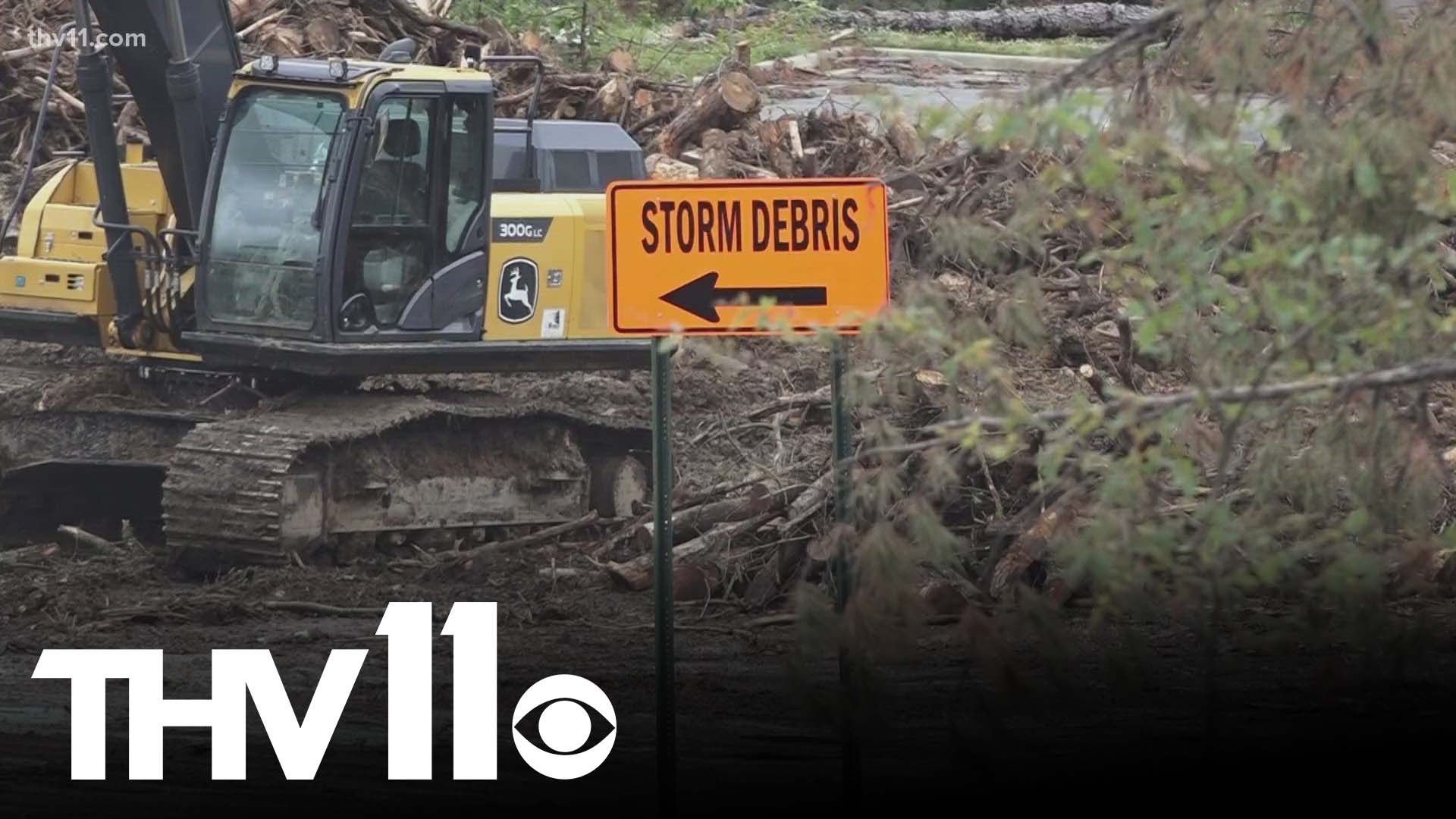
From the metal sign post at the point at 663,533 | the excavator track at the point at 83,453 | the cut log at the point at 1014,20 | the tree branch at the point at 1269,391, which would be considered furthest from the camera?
the cut log at the point at 1014,20

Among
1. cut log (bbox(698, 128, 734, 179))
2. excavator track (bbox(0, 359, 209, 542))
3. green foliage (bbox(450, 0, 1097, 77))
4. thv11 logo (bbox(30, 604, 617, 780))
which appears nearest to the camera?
thv11 logo (bbox(30, 604, 617, 780))

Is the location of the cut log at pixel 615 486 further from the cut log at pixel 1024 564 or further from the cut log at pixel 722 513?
the cut log at pixel 1024 564

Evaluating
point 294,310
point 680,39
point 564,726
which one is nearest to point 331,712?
point 564,726

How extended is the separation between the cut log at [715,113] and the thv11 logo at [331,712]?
26.3 ft

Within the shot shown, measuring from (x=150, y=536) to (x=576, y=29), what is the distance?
11663 millimetres

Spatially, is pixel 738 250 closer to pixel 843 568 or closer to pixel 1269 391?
pixel 843 568

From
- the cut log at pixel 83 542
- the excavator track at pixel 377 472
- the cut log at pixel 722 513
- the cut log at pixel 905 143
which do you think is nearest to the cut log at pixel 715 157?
the cut log at pixel 905 143

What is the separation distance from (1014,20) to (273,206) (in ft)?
64.0

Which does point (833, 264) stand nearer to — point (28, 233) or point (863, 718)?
point (863, 718)

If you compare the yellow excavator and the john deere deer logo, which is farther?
the john deere deer logo

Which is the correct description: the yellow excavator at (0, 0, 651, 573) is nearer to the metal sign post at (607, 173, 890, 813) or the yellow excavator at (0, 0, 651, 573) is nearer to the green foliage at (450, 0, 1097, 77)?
the metal sign post at (607, 173, 890, 813)

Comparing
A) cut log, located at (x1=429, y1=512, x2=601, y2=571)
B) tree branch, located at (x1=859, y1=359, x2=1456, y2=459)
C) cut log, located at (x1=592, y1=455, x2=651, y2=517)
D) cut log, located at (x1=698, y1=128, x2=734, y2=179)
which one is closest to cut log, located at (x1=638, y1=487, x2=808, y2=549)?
cut log, located at (x1=429, y1=512, x2=601, y2=571)

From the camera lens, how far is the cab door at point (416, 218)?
45.2 ft

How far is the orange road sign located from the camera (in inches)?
270
